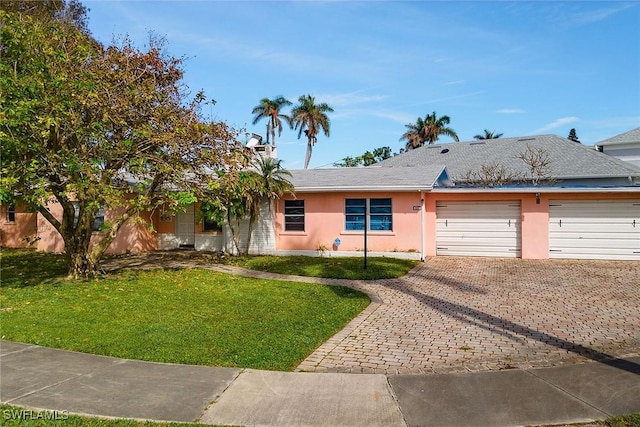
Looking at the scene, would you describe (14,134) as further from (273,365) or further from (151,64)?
(273,365)

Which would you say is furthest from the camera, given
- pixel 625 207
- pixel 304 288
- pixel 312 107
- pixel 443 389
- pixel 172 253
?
pixel 312 107

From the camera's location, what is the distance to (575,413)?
13.4 feet

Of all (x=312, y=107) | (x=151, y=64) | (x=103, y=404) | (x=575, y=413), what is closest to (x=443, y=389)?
(x=575, y=413)

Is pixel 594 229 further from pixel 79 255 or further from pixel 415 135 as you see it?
pixel 415 135

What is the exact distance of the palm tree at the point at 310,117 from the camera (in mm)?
43844

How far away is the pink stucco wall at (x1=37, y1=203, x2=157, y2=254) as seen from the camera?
18.6m

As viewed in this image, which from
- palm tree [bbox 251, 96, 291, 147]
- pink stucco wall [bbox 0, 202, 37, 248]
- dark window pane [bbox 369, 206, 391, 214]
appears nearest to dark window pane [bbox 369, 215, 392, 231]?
dark window pane [bbox 369, 206, 391, 214]

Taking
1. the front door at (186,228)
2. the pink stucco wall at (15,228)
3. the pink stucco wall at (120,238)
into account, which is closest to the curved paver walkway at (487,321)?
the front door at (186,228)

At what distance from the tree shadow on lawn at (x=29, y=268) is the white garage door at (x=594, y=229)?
1590 cm

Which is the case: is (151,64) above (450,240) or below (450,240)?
above

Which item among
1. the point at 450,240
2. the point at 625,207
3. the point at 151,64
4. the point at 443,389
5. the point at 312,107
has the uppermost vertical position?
the point at 312,107

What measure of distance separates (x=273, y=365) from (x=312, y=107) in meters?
40.4

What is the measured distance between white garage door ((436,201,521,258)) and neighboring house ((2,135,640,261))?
0.03m

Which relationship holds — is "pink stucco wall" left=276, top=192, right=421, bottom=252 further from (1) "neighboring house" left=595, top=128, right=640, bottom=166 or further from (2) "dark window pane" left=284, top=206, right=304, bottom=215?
(1) "neighboring house" left=595, top=128, right=640, bottom=166
